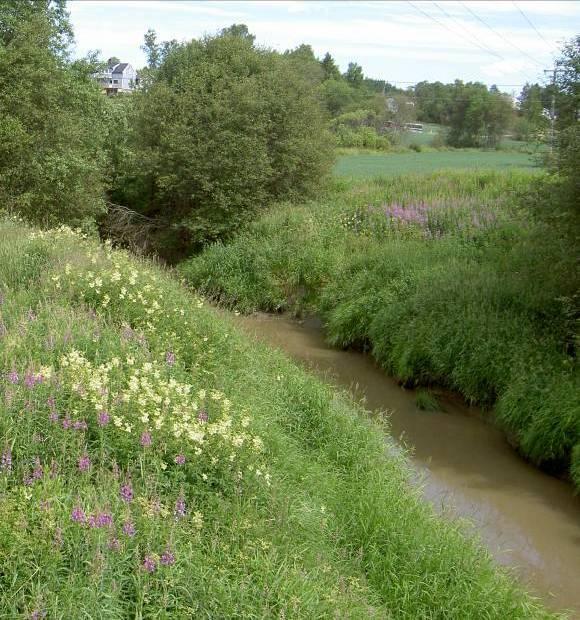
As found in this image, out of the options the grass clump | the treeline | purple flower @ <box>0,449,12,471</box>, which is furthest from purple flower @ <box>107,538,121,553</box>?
the treeline

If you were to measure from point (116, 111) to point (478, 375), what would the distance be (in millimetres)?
17294

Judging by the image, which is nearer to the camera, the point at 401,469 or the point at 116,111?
the point at 401,469

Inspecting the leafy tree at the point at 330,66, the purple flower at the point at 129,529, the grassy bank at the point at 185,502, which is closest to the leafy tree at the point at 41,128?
the grassy bank at the point at 185,502

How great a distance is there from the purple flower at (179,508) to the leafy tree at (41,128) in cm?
1412

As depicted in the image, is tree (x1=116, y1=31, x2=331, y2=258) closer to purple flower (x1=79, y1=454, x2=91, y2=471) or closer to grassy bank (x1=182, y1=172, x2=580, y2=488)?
grassy bank (x1=182, y1=172, x2=580, y2=488)

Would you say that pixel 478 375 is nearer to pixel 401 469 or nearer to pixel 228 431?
pixel 401 469

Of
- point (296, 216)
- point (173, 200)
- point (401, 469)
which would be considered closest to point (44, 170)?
point (173, 200)

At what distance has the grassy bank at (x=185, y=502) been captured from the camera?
→ 13.1ft

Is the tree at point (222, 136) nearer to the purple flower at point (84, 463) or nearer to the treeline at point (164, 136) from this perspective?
the treeline at point (164, 136)

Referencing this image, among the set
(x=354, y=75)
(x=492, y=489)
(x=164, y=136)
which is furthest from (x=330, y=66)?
(x=492, y=489)

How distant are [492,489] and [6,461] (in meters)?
5.53

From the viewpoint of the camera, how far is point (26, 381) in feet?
16.9

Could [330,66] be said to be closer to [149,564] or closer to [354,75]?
[354,75]

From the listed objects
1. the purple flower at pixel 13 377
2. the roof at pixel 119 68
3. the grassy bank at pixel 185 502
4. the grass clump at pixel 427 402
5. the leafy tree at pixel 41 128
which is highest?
the roof at pixel 119 68
